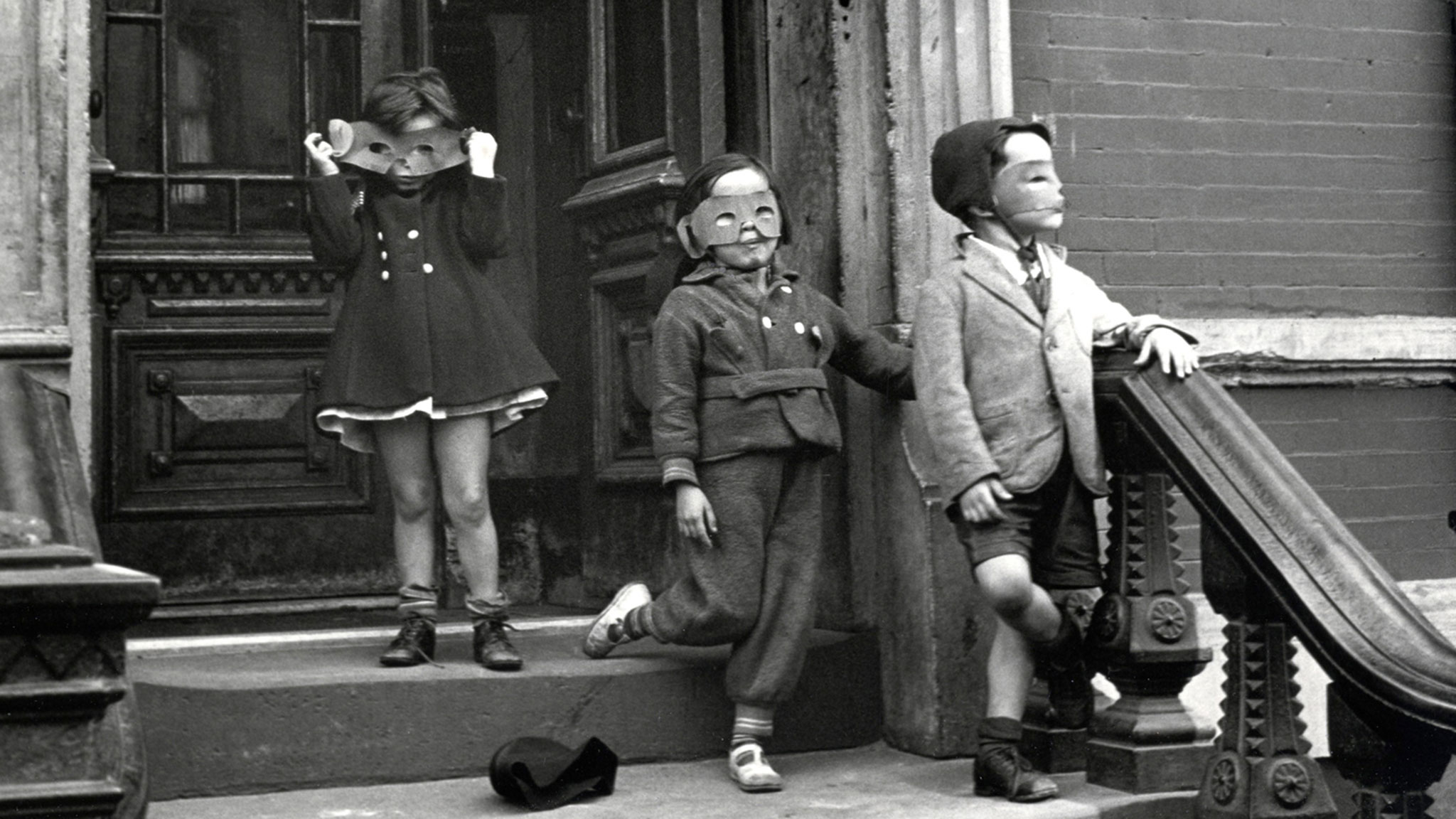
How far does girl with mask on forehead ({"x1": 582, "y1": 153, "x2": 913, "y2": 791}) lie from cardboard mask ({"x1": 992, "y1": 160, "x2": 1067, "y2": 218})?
0.59 meters

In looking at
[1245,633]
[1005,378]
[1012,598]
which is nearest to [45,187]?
[1005,378]

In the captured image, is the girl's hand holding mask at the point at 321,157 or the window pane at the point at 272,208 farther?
the window pane at the point at 272,208

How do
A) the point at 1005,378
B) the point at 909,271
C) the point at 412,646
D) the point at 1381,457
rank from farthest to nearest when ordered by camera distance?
1. the point at 1381,457
2. the point at 909,271
3. the point at 412,646
4. the point at 1005,378

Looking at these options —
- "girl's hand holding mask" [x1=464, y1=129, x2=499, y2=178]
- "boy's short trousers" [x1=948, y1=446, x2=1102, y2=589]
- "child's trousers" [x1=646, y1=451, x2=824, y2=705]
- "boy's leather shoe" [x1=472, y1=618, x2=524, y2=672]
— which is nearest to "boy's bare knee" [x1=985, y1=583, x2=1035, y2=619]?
"boy's short trousers" [x1=948, y1=446, x2=1102, y2=589]

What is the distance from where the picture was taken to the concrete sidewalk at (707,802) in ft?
13.3

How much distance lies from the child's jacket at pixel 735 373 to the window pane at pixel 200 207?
213 cm

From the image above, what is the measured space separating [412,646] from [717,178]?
1435mm

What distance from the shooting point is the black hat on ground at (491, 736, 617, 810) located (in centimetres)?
409

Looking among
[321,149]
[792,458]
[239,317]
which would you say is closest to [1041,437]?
[792,458]

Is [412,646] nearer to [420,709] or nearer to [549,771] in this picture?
[420,709]

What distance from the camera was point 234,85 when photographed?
609 cm

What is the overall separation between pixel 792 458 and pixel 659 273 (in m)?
1.14

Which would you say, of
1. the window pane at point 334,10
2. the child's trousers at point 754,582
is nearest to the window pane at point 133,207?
the window pane at point 334,10

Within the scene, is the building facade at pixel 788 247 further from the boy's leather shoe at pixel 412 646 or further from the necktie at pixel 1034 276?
the boy's leather shoe at pixel 412 646
